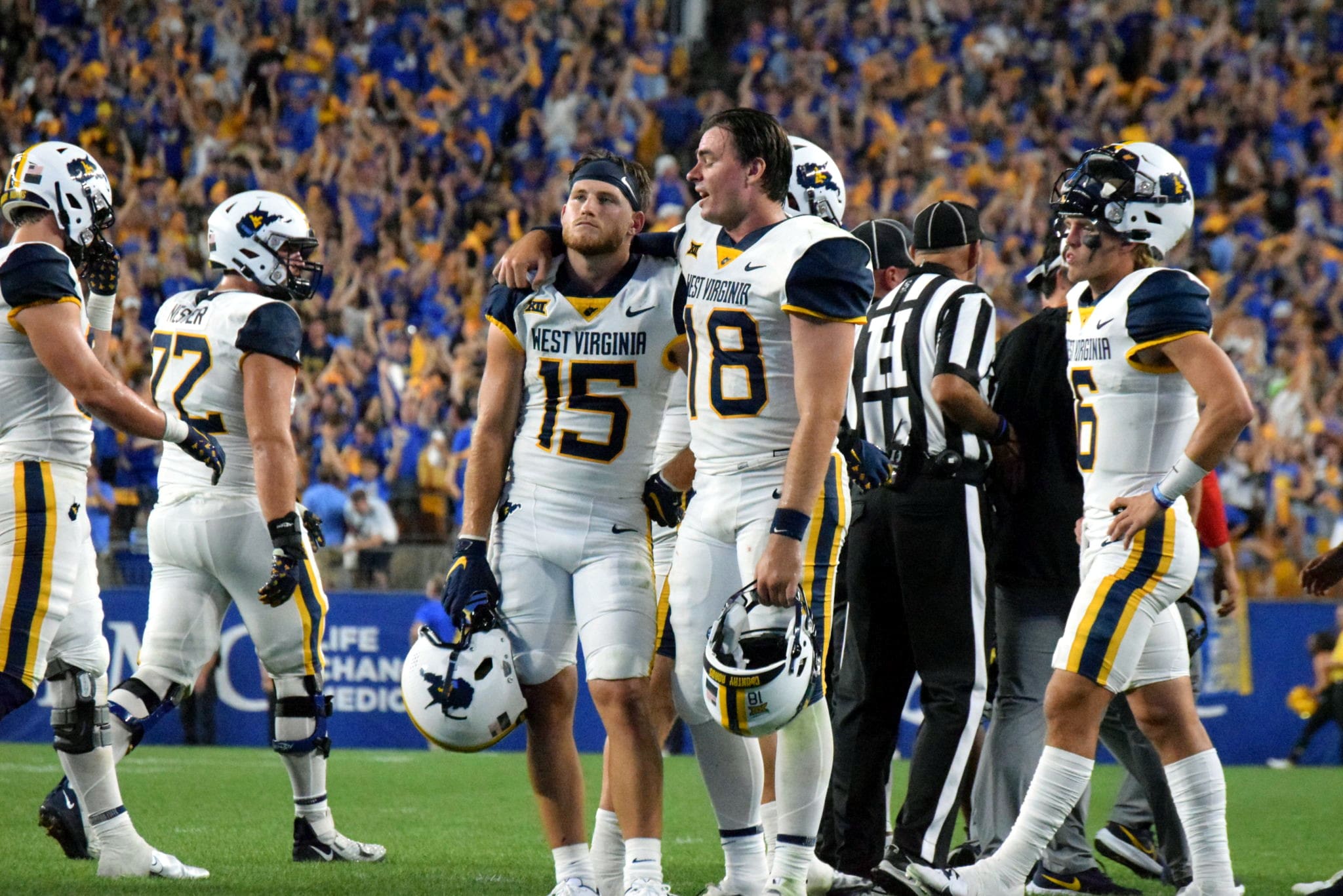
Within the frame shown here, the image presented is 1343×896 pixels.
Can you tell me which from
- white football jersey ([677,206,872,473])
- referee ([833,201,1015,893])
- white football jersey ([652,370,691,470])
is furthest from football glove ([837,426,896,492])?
white football jersey ([652,370,691,470])

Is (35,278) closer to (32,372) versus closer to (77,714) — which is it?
(32,372)

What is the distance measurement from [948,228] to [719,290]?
1.71m

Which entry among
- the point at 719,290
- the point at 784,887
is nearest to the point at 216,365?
the point at 719,290

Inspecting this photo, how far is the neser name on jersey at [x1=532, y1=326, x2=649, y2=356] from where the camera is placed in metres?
4.53

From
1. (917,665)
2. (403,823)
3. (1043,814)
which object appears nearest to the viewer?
(1043,814)

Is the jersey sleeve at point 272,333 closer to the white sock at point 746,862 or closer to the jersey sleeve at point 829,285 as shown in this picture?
the jersey sleeve at point 829,285

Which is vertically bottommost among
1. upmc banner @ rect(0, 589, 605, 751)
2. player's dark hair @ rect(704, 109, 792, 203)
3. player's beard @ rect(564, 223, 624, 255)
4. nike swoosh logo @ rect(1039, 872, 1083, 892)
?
upmc banner @ rect(0, 589, 605, 751)

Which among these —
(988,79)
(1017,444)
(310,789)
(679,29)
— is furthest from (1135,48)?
(310,789)

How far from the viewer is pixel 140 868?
17.8ft

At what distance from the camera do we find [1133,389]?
4.74m

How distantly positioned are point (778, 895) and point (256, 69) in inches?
653

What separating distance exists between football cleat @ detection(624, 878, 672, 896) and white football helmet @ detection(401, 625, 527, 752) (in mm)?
513

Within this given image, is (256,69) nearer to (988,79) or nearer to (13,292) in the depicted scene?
(988,79)

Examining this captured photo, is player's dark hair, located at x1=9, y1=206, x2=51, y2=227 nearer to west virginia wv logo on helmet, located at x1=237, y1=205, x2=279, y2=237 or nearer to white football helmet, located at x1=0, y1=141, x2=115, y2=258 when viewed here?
white football helmet, located at x1=0, y1=141, x2=115, y2=258
